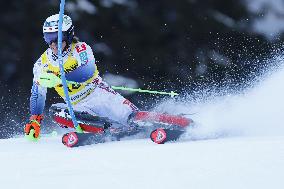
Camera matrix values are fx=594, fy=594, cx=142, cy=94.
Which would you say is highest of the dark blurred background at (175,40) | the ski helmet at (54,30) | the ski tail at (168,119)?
the dark blurred background at (175,40)

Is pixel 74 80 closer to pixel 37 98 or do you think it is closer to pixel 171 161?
pixel 37 98

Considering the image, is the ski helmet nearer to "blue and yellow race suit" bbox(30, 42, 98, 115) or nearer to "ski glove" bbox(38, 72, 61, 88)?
"blue and yellow race suit" bbox(30, 42, 98, 115)

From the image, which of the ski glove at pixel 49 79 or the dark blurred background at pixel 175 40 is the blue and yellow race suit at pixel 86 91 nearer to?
the ski glove at pixel 49 79

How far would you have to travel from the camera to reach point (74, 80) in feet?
16.0

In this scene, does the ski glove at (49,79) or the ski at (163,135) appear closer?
the ski at (163,135)

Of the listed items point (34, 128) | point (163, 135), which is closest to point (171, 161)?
point (163, 135)

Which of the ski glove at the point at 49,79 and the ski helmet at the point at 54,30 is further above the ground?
the ski helmet at the point at 54,30

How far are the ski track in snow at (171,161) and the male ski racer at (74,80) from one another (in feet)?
1.25

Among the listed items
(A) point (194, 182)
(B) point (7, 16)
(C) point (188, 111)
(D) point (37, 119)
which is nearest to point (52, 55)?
(D) point (37, 119)

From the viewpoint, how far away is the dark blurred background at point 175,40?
7.55 m

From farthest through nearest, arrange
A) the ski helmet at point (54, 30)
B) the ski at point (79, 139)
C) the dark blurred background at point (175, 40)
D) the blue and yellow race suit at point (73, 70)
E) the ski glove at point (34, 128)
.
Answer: the dark blurred background at point (175, 40) < the ski glove at point (34, 128) < the blue and yellow race suit at point (73, 70) < the ski helmet at point (54, 30) < the ski at point (79, 139)

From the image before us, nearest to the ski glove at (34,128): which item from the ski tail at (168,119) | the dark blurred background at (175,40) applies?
Result: the ski tail at (168,119)

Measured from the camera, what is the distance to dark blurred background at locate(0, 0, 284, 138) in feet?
24.8

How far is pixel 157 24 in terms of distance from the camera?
768 centimetres
